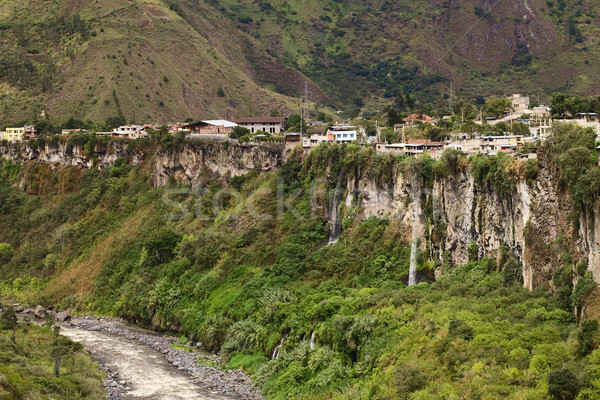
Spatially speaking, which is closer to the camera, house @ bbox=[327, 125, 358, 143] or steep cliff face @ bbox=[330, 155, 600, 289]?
steep cliff face @ bbox=[330, 155, 600, 289]

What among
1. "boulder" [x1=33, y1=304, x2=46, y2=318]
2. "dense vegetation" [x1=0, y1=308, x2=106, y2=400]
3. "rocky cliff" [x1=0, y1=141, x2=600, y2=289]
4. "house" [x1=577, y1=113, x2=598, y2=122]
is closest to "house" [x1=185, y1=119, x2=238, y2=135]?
"rocky cliff" [x1=0, y1=141, x2=600, y2=289]

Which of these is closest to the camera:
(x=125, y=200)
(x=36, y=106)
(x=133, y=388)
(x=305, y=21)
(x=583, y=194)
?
(x=583, y=194)

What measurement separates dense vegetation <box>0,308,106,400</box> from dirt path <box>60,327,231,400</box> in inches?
68.3

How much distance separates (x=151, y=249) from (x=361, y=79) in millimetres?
85260

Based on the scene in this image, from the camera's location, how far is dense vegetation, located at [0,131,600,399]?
35.2m

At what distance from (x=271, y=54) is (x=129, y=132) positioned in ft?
216

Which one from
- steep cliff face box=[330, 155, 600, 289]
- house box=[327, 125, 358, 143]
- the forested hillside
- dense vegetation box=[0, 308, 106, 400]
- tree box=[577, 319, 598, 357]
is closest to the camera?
tree box=[577, 319, 598, 357]

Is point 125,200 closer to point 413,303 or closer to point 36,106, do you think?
point 36,106

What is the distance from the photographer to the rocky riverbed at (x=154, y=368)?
150 ft

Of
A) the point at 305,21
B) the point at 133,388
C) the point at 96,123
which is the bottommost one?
the point at 133,388

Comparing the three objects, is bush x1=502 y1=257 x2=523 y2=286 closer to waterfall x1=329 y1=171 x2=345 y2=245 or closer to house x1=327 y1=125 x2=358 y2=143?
waterfall x1=329 y1=171 x2=345 y2=245

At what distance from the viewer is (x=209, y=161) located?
266ft

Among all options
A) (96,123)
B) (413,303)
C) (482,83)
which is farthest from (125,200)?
(482,83)

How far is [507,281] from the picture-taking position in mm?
42344
